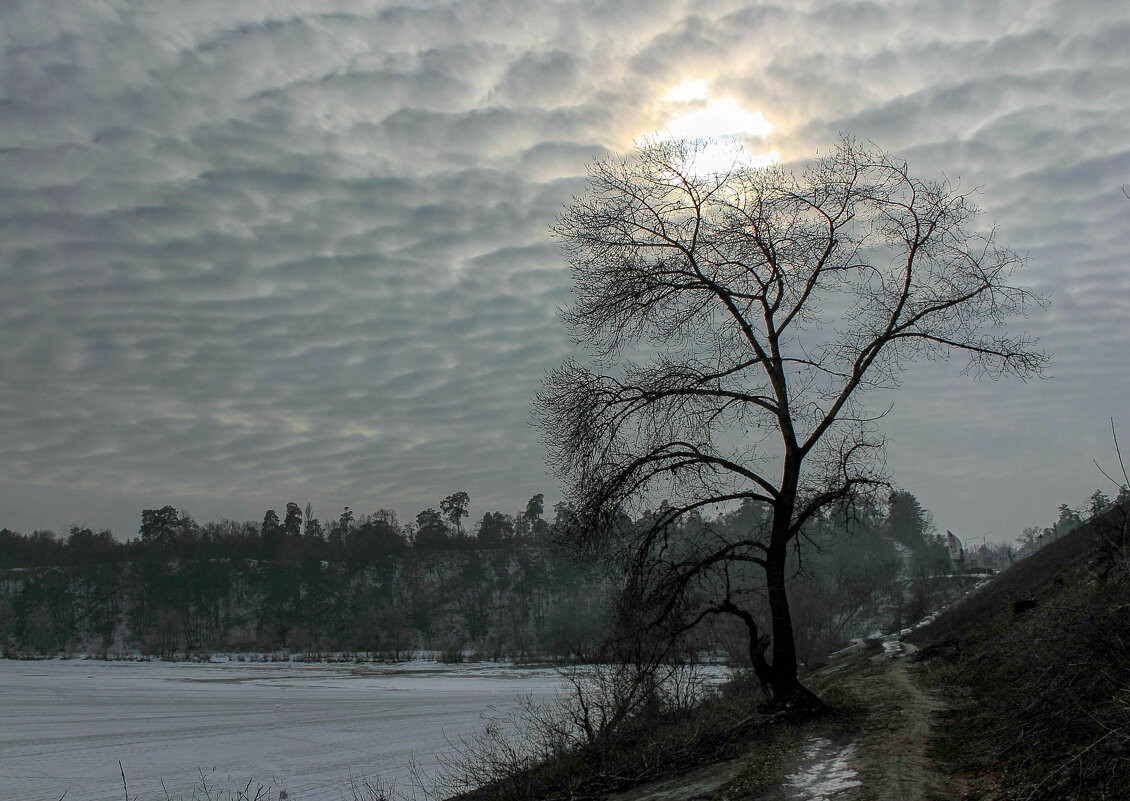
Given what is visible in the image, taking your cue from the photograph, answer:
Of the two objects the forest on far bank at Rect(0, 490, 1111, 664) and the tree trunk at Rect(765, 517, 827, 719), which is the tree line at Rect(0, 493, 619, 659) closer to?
the forest on far bank at Rect(0, 490, 1111, 664)

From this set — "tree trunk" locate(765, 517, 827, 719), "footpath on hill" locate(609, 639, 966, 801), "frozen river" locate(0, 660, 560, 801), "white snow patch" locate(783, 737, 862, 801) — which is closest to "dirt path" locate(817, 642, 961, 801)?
"footpath on hill" locate(609, 639, 966, 801)

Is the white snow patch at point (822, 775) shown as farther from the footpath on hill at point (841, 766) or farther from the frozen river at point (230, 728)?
the frozen river at point (230, 728)

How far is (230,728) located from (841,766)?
34682mm

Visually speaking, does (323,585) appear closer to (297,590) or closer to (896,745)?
(297,590)

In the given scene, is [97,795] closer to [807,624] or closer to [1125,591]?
[1125,591]

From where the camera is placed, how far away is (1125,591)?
9.04 metres

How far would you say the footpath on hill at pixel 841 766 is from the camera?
8453 mm

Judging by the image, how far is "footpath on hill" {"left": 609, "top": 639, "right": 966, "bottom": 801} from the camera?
333 inches

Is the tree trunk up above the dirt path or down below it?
above

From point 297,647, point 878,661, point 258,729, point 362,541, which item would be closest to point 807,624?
point 878,661

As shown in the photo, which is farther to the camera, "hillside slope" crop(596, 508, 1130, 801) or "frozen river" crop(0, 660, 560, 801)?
"frozen river" crop(0, 660, 560, 801)

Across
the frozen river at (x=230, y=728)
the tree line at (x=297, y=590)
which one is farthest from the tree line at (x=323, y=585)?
the frozen river at (x=230, y=728)

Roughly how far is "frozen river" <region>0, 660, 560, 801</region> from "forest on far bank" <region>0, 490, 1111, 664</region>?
113 ft

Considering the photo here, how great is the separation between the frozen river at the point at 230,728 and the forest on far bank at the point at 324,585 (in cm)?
3455
